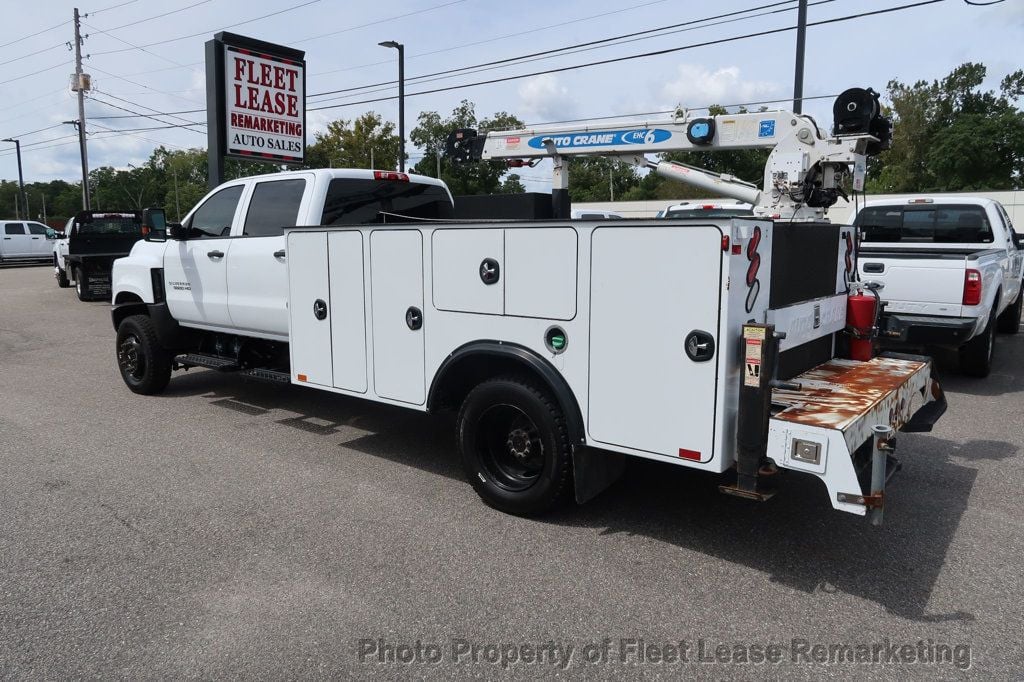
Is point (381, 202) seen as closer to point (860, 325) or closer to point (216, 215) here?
point (216, 215)

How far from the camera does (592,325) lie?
4.12 meters

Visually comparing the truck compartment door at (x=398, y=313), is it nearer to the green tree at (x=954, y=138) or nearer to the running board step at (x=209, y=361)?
the running board step at (x=209, y=361)

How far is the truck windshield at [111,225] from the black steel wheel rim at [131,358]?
42.1ft

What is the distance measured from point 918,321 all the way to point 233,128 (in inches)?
412

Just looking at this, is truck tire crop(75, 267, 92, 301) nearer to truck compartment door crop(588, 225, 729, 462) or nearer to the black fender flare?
the black fender flare

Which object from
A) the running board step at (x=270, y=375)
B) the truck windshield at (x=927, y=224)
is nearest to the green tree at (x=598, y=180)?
the truck windshield at (x=927, y=224)

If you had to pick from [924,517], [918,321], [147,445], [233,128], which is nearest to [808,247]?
[924,517]

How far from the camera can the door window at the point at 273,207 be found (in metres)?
6.54

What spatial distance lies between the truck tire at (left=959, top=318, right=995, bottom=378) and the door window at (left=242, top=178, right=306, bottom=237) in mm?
7261

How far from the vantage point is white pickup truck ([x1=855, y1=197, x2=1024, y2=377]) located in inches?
303

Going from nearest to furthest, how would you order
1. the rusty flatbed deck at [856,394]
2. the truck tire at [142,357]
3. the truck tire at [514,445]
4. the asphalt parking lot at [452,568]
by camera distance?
the asphalt parking lot at [452,568]
the rusty flatbed deck at [856,394]
the truck tire at [514,445]
the truck tire at [142,357]

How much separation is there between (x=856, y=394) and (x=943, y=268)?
14.7ft

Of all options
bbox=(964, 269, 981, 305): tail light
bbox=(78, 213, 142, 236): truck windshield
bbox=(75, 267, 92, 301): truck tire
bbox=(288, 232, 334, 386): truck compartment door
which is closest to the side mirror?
bbox=(288, 232, 334, 386): truck compartment door

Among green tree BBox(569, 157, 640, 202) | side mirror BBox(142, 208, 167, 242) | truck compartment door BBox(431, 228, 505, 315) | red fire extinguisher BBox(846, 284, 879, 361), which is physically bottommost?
red fire extinguisher BBox(846, 284, 879, 361)
